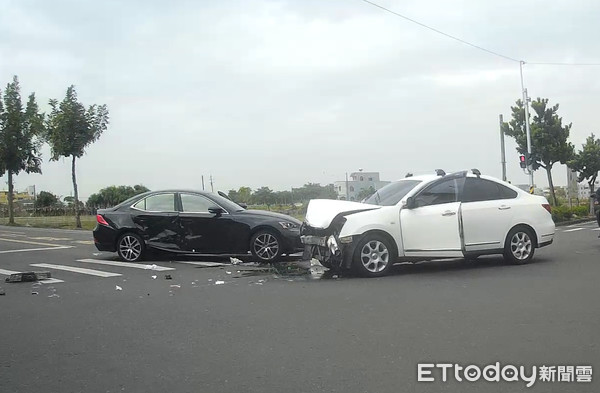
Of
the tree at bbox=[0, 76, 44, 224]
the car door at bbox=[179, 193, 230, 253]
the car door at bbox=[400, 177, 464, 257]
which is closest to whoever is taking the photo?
the car door at bbox=[400, 177, 464, 257]

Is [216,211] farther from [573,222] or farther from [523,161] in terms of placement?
[573,222]

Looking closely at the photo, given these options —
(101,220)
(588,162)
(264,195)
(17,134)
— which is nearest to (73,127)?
(17,134)

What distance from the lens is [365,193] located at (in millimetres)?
10742

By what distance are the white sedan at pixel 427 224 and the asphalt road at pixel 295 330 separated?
400 mm

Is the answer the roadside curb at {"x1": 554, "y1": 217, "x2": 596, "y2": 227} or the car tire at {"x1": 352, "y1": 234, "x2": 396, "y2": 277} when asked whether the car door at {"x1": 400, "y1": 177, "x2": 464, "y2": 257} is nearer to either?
the car tire at {"x1": 352, "y1": 234, "x2": 396, "y2": 277}

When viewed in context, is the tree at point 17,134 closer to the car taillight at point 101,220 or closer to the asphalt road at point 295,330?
the car taillight at point 101,220

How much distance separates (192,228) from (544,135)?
24.6 metres

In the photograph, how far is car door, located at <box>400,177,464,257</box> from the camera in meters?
8.79

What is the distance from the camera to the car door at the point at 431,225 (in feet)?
28.8

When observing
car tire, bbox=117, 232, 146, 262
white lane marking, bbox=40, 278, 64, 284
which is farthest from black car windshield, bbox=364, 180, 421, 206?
white lane marking, bbox=40, 278, 64, 284

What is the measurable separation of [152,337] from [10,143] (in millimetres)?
32206

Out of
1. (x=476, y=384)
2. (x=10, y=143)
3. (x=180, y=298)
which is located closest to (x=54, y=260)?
(x=180, y=298)

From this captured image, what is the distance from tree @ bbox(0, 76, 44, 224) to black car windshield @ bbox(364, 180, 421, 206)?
91.4ft

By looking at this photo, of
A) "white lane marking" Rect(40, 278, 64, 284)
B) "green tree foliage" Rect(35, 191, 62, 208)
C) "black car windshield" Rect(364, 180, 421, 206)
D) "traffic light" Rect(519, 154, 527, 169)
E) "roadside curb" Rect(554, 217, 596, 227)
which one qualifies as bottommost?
"roadside curb" Rect(554, 217, 596, 227)
